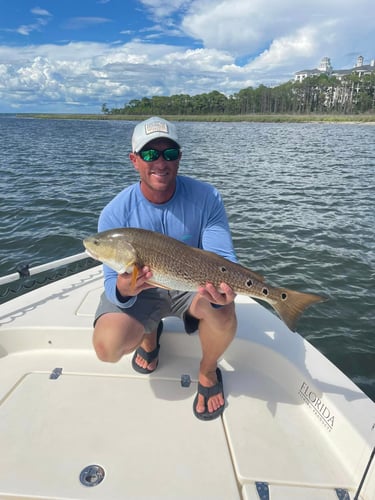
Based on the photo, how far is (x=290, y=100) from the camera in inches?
4801

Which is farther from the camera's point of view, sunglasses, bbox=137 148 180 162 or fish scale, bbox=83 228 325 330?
sunglasses, bbox=137 148 180 162

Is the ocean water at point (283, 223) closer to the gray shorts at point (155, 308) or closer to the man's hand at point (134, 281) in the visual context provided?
the gray shorts at point (155, 308)

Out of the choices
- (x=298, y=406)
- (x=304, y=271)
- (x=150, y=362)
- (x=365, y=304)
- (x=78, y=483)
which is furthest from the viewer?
(x=304, y=271)

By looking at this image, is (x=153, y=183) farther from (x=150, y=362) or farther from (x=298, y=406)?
(x=298, y=406)

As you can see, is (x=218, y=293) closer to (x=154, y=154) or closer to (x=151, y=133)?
(x=154, y=154)

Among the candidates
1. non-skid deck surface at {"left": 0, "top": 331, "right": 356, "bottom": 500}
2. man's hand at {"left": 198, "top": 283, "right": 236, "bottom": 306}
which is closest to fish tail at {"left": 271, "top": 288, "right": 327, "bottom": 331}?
man's hand at {"left": 198, "top": 283, "right": 236, "bottom": 306}

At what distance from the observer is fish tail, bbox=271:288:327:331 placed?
98.4 inches

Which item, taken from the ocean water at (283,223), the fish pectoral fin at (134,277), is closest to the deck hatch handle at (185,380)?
the fish pectoral fin at (134,277)

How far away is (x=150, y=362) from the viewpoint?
3305 mm

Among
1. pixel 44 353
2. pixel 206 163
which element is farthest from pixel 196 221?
pixel 206 163

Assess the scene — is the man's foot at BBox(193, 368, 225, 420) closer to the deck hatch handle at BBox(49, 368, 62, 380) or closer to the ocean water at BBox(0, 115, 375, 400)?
the deck hatch handle at BBox(49, 368, 62, 380)

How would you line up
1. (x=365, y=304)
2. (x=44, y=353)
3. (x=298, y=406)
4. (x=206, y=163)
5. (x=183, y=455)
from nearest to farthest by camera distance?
(x=183, y=455)
(x=298, y=406)
(x=44, y=353)
(x=365, y=304)
(x=206, y=163)

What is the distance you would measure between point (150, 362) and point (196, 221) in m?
1.36

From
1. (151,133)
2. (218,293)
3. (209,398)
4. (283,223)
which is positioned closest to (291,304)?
(218,293)
